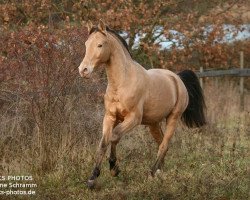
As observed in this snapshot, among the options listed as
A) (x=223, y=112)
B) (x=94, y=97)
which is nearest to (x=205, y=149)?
(x=94, y=97)

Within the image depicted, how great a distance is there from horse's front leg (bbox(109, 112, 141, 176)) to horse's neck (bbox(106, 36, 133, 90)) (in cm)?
40

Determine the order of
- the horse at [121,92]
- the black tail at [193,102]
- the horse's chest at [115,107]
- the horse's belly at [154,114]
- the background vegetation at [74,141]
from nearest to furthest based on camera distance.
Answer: the background vegetation at [74,141]
the horse at [121,92]
the horse's chest at [115,107]
the horse's belly at [154,114]
the black tail at [193,102]

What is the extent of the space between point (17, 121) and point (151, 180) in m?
2.55

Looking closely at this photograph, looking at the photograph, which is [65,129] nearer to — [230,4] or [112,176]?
[112,176]

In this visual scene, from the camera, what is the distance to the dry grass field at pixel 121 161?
6.69 m

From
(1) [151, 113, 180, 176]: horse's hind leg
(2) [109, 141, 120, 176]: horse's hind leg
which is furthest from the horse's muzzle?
(1) [151, 113, 180, 176]: horse's hind leg

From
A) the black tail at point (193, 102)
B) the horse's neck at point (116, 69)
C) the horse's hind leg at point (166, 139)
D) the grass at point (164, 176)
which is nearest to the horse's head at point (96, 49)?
the horse's neck at point (116, 69)

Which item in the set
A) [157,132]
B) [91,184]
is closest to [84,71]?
[91,184]

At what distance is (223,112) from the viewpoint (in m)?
13.8

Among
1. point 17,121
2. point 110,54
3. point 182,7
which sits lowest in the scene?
point 17,121

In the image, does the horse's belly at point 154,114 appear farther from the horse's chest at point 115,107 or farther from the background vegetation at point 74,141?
the background vegetation at point 74,141

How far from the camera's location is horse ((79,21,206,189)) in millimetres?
7074

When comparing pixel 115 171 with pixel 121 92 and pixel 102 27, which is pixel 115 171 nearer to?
pixel 121 92

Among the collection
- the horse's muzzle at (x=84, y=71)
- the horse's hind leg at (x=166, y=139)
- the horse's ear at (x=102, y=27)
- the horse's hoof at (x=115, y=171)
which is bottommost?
the horse's hoof at (x=115, y=171)
